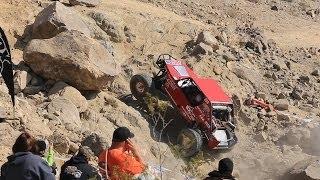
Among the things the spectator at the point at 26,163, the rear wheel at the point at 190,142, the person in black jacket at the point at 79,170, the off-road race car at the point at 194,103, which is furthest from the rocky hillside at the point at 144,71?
the spectator at the point at 26,163

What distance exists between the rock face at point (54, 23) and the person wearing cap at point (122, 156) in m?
6.58

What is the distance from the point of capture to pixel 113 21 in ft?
54.9

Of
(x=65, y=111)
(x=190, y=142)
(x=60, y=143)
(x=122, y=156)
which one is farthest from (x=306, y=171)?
(x=122, y=156)

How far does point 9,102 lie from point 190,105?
4475mm

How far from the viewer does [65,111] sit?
37.9ft

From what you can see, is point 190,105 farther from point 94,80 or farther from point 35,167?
point 35,167

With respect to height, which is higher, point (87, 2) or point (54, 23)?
point (54, 23)

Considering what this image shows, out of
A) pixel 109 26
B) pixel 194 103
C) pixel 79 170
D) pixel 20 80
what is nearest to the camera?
pixel 79 170

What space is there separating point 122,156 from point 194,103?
5.95 metres

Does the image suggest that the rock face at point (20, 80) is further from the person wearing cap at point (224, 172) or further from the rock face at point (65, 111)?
the person wearing cap at point (224, 172)

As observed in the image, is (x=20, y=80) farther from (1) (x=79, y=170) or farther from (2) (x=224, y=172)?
(2) (x=224, y=172)

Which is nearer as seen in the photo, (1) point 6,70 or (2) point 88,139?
(1) point 6,70

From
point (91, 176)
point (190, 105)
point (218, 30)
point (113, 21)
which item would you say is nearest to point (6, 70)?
point (91, 176)

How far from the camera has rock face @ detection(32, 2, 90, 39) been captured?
13930 millimetres
